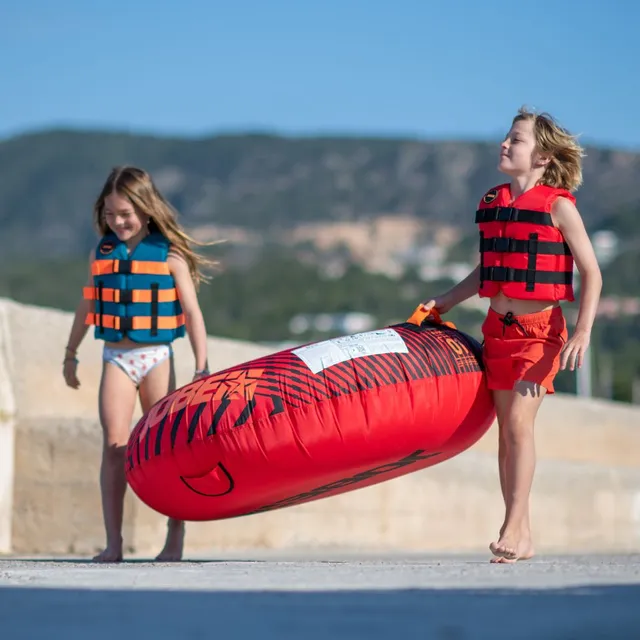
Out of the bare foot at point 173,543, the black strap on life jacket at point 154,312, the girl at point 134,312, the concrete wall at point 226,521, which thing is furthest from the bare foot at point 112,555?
the concrete wall at point 226,521

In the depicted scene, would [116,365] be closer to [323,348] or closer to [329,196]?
[323,348]

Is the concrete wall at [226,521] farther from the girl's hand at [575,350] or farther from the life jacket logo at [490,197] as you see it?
the girl's hand at [575,350]

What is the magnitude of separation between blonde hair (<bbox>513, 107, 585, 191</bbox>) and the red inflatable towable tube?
0.77 metres

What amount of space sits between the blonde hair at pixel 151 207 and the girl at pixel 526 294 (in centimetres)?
132

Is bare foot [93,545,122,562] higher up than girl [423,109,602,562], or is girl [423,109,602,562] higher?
girl [423,109,602,562]

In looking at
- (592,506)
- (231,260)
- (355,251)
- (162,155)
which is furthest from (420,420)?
(162,155)

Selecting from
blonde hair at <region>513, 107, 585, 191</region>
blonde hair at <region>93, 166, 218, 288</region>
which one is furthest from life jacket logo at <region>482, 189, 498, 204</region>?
blonde hair at <region>93, 166, 218, 288</region>

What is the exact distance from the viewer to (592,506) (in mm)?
9016

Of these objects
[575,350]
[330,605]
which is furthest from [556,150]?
[330,605]

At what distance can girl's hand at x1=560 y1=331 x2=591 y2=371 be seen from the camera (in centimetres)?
465

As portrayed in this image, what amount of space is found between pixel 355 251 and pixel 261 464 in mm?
141610

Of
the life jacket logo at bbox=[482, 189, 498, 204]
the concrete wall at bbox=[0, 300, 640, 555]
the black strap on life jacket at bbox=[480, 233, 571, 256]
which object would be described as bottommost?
the concrete wall at bbox=[0, 300, 640, 555]

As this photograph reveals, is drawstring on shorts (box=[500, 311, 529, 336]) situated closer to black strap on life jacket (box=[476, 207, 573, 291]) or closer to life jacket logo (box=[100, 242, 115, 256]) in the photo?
black strap on life jacket (box=[476, 207, 573, 291])

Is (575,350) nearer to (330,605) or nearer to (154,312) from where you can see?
(154,312)
